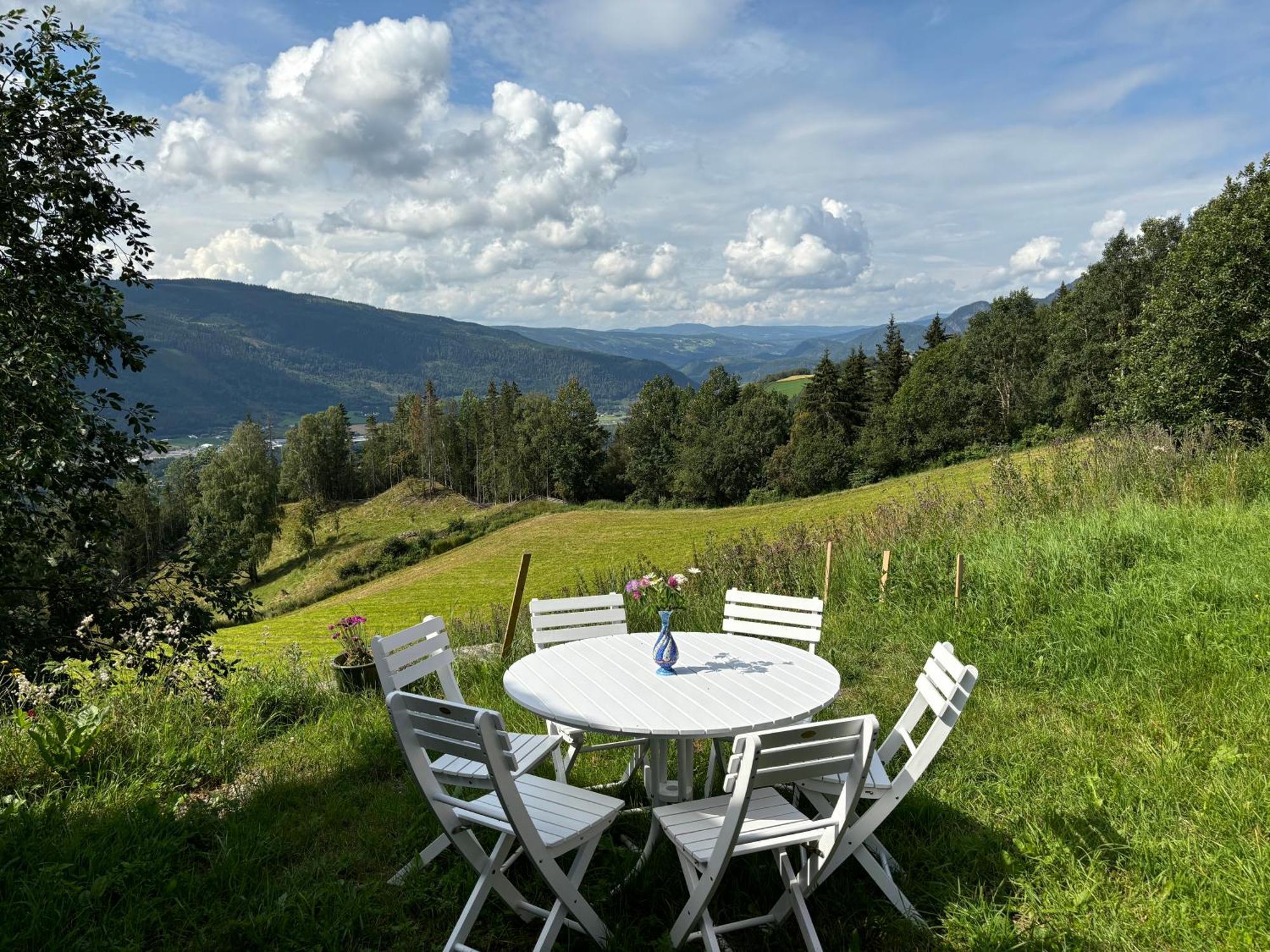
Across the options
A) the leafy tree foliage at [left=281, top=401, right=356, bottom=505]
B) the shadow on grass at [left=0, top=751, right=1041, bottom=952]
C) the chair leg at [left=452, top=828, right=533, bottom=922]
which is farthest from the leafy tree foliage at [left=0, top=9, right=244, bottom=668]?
the leafy tree foliage at [left=281, top=401, right=356, bottom=505]

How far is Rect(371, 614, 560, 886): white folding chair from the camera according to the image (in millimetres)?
3102

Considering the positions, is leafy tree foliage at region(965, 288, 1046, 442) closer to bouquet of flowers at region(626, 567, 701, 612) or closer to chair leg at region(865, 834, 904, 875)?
bouquet of flowers at region(626, 567, 701, 612)

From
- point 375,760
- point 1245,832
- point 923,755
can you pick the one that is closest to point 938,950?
point 923,755

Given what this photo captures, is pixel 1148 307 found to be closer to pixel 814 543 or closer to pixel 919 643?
pixel 814 543

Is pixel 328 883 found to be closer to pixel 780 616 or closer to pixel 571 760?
pixel 571 760

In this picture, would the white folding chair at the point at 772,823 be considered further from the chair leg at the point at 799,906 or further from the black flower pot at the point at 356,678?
the black flower pot at the point at 356,678

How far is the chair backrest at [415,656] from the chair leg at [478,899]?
3.13 feet

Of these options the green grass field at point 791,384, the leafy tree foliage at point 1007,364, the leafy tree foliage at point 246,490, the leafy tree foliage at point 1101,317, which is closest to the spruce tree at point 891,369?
the leafy tree foliage at point 1007,364

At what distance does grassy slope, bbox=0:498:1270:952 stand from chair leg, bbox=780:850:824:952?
0.93 feet

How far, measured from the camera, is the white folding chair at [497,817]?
2.47 metres

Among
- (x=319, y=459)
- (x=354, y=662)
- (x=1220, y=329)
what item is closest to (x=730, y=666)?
(x=354, y=662)

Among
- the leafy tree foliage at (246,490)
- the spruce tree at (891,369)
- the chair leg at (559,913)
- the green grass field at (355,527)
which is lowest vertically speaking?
the green grass field at (355,527)

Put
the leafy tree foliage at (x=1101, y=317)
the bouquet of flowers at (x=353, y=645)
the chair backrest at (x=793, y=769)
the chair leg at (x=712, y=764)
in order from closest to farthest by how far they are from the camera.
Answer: the chair backrest at (x=793, y=769) → the chair leg at (x=712, y=764) → the bouquet of flowers at (x=353, y=645) → the leafy tree foliage at (x=1101, y=317)

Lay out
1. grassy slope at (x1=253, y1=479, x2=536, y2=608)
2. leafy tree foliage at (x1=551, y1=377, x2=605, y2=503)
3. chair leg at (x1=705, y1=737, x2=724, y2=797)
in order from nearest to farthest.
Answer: chair leg at (x1=705, y1=737, x2=724, y2=797), grassy slope at (x1=253, y1=479, x2=536, y2=608), leafy tree foliage at (x1=551, y1=377, x2=605, y2=503)
